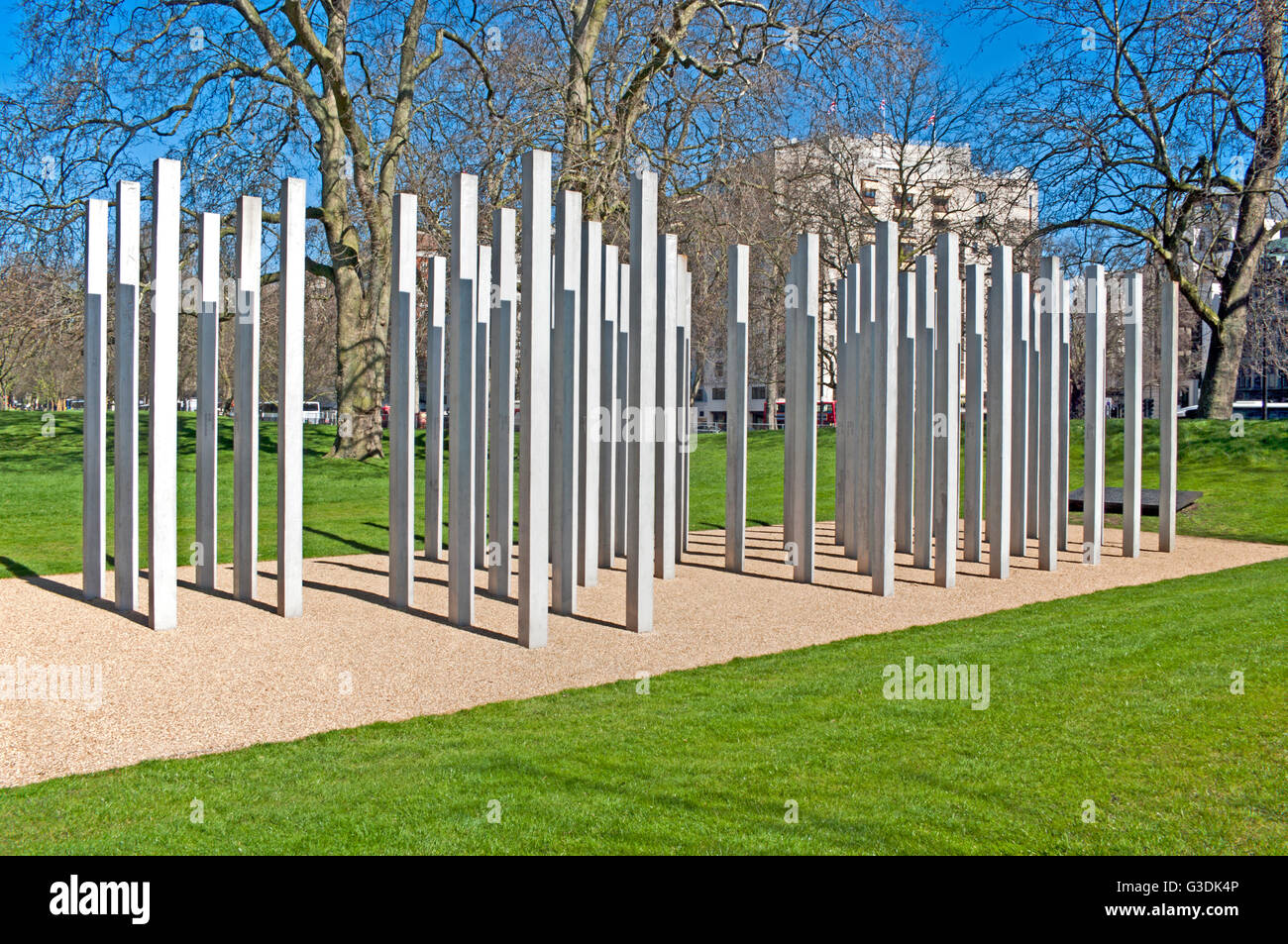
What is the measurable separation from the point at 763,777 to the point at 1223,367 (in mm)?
24118

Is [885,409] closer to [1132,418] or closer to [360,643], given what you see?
[1132,418]

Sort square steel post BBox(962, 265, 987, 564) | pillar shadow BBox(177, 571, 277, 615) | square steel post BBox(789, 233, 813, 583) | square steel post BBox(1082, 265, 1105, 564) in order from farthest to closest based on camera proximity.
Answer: square steel post BBox(1082, 265, 1105, 564), square steel post BBox(962, 265, 987, 564), square steel post BBox(789, 233, 813, 583), pillar shadow BBox(177, 571, 277, 615)

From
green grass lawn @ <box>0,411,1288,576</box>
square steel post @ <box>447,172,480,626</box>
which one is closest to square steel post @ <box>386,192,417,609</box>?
square steel post @ <box>447,172,480,626</box>

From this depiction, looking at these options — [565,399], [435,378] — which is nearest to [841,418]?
[565,399]

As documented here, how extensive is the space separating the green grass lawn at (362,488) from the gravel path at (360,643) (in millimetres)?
2620

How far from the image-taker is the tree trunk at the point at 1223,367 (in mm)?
24922

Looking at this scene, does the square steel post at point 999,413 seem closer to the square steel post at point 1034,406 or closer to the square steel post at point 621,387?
the square steel post at point 1034,406

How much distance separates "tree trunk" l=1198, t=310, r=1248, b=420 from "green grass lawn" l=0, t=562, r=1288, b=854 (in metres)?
19.4

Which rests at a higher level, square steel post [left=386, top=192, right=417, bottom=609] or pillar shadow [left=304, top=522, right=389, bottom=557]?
square steel post [left=386, top=192, right=417, bottom=609]

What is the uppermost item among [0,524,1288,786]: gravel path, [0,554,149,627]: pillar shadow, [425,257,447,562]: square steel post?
[425,257,447,562]: square steel post

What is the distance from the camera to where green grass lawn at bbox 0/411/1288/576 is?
15.7 m

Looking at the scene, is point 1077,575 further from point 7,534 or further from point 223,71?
point 223,71

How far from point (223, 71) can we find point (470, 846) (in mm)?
22473

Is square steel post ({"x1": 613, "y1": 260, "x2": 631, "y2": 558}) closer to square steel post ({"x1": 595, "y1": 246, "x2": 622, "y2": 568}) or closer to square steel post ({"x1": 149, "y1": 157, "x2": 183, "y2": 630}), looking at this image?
square steel post ({"x1": 595, "y1": 246, "x2": 622, "y2": 568})
